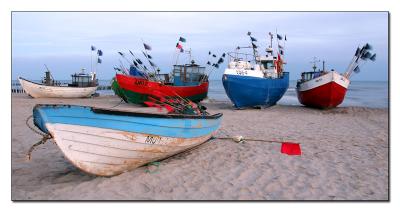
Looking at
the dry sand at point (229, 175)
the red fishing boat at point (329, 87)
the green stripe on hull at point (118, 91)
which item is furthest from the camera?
the green stripe on hull at point (118, 91)

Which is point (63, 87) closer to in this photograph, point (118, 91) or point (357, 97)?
point (118, 91)

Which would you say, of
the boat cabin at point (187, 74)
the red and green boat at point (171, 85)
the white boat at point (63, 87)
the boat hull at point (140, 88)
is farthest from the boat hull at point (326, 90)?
the white boat at point (63, 87)

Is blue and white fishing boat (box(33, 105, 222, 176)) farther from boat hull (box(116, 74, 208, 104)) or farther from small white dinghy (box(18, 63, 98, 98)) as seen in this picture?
small white dinghy (box(18, 63, 98, 98))

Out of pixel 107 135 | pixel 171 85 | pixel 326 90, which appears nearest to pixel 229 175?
pixel 107 135

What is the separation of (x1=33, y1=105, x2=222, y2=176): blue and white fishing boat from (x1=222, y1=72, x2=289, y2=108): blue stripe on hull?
11369mm

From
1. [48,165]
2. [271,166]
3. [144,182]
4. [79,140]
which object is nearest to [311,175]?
[271,166]

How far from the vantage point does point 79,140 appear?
4930 millimetres

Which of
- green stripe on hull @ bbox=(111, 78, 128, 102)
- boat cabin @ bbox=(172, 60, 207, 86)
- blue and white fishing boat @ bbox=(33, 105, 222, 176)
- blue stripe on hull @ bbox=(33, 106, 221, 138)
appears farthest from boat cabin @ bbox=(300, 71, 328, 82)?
blue and white fishing boat @ bbox=(33, 105, 222, 176)

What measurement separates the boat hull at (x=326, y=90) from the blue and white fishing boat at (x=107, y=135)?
12727 mm

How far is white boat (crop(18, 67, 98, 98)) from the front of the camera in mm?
25125

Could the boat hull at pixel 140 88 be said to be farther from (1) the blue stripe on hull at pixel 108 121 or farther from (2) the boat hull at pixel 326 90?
(1) the blue stripe on hull at pixel 108 121

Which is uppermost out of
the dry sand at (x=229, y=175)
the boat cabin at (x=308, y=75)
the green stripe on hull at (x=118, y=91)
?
the boat cabin at (x=308, y=75)

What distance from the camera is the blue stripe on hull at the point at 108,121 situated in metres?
4.75

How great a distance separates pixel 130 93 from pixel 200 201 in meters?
15.4
